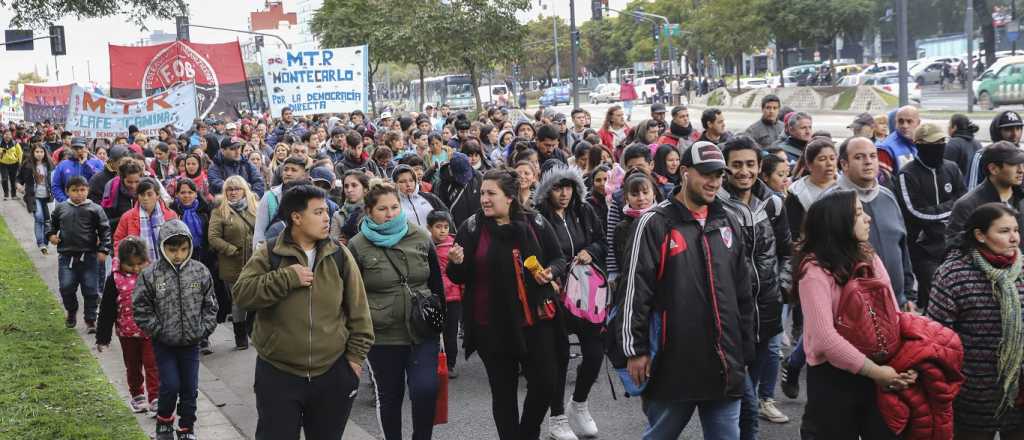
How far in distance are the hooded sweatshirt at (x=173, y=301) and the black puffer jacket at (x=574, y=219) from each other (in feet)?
6.89

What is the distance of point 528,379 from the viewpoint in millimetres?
5949

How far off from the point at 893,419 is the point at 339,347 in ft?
7.78

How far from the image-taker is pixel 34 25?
488 inches

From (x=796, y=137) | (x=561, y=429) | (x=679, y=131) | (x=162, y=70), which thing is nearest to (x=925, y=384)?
(x=561, y=429)

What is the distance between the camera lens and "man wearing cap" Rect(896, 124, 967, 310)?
758 cm

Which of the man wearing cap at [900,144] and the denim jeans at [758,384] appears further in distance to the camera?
the man wearing cap at [900,144]

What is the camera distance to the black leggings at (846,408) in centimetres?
462

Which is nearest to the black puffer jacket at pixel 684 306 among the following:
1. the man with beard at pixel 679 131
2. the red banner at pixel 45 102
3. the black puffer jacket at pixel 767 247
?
the black puffer jacket at pixel 767 247

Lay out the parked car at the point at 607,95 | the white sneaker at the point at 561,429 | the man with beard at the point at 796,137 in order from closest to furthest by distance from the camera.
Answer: the white sneaker at the point at 561,429, the man with beard at the point at 796,137, the parked car at the point at 607,95

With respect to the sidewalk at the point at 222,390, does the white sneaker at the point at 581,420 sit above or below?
above

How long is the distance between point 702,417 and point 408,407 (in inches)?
130

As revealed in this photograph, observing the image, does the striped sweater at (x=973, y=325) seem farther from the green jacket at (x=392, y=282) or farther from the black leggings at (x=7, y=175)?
the black leggings at (x=7, y=175)

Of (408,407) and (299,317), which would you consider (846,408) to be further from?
(408,407)

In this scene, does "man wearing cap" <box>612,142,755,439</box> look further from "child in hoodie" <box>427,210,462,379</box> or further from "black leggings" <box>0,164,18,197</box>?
"black leggings" <box>0,164,18,197</box>
